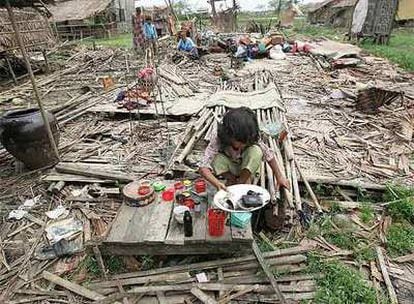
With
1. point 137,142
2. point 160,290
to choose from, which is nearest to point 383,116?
point 137,142

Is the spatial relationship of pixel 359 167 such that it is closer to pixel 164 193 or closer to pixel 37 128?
pixel 164 193

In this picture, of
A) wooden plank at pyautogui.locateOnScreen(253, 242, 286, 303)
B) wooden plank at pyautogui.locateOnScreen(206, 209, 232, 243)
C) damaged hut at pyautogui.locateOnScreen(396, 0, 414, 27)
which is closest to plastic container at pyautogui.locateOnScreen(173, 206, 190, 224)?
wooden plank at pyautogui.locateOnScreen(206, 209, 232, 243)

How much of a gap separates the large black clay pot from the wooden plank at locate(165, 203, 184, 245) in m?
2.70

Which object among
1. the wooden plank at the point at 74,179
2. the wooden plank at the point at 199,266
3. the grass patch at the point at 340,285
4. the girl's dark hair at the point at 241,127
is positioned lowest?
the grass patch at the point at 340,285

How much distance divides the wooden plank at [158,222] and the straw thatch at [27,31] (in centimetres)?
959

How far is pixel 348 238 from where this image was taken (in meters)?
3.48

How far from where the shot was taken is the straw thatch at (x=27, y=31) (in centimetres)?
1055

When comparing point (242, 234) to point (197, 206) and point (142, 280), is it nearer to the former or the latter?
point (197, 206)

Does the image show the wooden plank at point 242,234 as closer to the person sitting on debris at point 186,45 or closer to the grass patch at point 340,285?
the grass patch at point 340,285

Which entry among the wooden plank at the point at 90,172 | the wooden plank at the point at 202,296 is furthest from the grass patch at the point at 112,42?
the wooden plank at the point at 202,296

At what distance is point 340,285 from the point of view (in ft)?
9.51

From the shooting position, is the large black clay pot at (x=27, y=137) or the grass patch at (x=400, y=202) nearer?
the grass patch at (x=400, y=202)

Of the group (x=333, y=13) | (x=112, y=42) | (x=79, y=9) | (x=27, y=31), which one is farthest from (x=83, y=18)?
(x=333, y=13)

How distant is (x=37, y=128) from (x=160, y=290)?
124 inches
